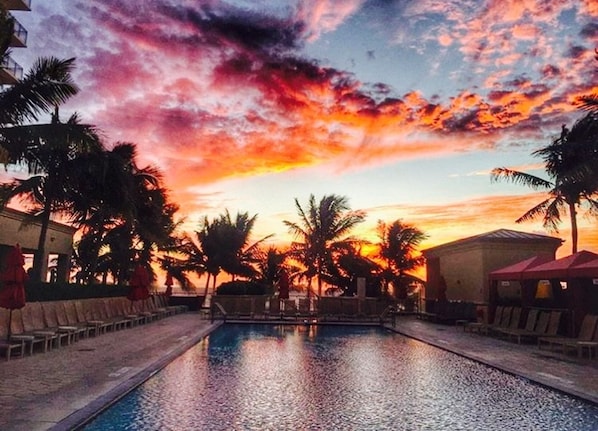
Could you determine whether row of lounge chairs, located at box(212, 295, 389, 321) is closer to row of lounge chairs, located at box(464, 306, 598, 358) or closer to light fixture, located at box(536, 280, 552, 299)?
row of lounge chairs, located at box(464, 306, 598, 358)

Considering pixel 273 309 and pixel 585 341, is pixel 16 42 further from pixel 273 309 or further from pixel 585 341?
pixel 585 341

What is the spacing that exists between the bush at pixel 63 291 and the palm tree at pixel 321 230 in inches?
519

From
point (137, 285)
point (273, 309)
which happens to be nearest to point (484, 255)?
point (273, 309)

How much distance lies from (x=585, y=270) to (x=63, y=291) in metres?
16.7

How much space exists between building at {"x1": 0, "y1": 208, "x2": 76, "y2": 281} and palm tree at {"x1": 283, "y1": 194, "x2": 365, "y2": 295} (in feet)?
45.7

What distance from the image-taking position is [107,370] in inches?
365


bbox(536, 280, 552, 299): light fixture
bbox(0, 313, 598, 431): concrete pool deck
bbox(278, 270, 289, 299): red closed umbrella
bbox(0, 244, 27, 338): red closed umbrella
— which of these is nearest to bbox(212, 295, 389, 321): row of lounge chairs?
bbox(278, 270, 289, 299): red closed umbrella

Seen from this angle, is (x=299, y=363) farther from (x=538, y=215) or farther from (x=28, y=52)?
(x=28, y=52)

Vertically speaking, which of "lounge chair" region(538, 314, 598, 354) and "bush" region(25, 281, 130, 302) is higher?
"bush" region(25, 281, 130, 302)

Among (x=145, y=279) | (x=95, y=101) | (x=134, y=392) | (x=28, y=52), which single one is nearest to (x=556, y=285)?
(x=145, y=279)

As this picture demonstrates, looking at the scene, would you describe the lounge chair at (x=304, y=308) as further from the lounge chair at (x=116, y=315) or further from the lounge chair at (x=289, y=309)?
the lounge chair at (x=116, y=315)

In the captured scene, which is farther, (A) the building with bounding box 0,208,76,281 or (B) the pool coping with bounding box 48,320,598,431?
(A) the building with bounding box 0,208,76,281

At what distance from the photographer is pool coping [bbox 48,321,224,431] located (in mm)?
5773

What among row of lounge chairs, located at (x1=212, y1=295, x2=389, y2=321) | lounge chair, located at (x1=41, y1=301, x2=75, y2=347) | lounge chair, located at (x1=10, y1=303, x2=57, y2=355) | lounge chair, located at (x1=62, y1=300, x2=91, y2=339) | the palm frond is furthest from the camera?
row of lounge chairs, located at (x1=212, y1=295, x2=389, y2=321)
